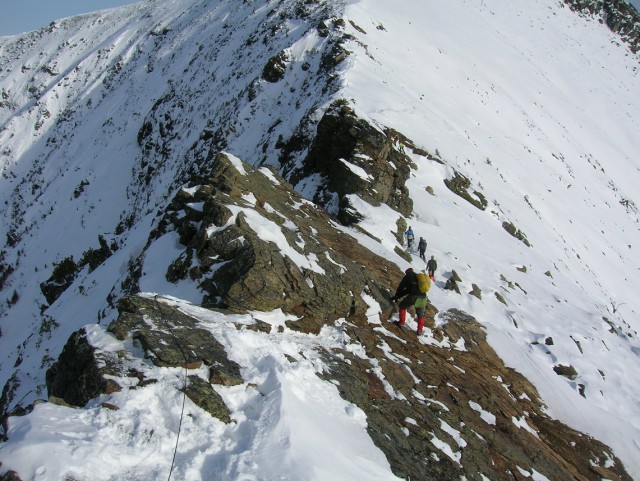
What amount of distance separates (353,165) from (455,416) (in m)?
10.6

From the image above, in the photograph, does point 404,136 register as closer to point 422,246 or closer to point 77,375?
point 422,246

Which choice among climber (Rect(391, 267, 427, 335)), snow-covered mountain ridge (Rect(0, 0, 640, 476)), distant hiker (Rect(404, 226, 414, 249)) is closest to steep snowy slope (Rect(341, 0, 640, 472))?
snow-covered mountain ridge (Rect(0, 0, 640, 476))

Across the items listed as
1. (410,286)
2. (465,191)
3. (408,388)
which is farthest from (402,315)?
(465,191)

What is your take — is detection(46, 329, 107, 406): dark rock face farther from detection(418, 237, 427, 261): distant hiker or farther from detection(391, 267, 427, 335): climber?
detection(418, 237, 427, 261): distant hiker

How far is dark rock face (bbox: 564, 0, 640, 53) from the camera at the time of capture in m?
62.7

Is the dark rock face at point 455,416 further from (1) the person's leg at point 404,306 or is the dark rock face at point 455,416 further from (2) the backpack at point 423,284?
(2) the backpack at point 423,284

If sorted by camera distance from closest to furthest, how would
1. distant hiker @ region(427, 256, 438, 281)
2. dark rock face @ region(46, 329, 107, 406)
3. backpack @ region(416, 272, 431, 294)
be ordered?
dark rock face @ region(46, 329, 107, 406) → backpack @ region(416, 272, 431, 294) → distant hiker @ region(427, 256, 438, 281)

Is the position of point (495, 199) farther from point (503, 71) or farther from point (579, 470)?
point (503, 71)

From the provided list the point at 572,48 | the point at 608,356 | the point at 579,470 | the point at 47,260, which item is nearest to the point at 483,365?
the point at 579,470

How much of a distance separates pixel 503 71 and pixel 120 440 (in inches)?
1755

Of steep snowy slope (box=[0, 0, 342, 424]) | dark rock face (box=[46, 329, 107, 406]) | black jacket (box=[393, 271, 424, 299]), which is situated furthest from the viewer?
steep snowy slope (box=[0, 0, 342, 424])

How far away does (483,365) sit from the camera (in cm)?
972

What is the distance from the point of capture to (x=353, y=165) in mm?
16266

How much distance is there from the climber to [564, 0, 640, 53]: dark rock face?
233ft
